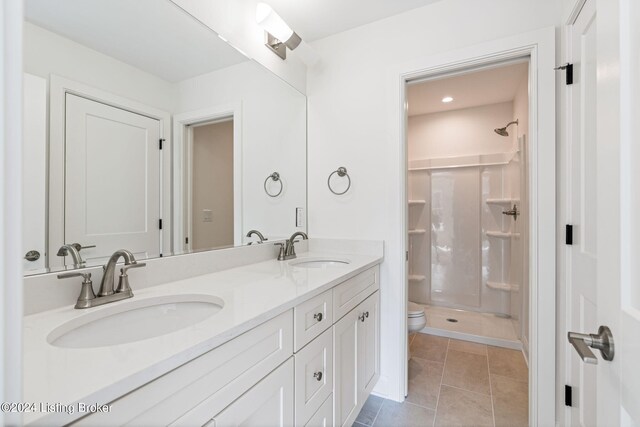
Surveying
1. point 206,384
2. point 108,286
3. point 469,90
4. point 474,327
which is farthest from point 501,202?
point 108,286

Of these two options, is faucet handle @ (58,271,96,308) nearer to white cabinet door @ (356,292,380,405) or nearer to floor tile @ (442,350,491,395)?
white cabinet door @ (356,292,380,405)

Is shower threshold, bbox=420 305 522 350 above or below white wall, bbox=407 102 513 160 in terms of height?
below

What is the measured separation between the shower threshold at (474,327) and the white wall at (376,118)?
3.71 ft

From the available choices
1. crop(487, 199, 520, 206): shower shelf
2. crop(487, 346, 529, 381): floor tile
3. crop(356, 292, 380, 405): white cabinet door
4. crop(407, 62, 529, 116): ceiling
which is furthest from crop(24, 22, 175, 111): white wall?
crop(487, 199, 520, 206): shower shelf

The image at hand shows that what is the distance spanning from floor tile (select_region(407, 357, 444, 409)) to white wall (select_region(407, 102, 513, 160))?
7.55 feet

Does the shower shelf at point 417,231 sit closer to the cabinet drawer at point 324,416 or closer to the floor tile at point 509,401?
the floor tile at point 509,401

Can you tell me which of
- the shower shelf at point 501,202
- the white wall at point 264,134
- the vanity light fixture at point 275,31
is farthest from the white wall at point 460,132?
the vanity light fixture at point 275,31

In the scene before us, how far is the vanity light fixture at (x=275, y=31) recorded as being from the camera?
4.99ft

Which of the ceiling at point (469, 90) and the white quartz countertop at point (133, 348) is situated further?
the ceiling at point (469, 90)

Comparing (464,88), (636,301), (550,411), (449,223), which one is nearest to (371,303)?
(550,411)

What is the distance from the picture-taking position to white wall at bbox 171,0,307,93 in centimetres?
133

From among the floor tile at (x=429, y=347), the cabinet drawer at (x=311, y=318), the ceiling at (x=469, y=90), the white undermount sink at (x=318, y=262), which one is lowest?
the floor tile at (x=429, y=347)

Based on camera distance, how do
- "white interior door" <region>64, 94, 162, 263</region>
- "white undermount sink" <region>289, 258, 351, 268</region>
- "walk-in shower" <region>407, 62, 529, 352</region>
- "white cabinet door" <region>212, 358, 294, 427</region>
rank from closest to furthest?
"white cabinet door" <region>212, 358, 294, 427</region>, "white interior door" <region>64, 94, 162, 263</region>, "white undermount sink" <region>289, 258, 351, 268</region>, "walk-in shower" <region>407, 62, 529, 352</region>

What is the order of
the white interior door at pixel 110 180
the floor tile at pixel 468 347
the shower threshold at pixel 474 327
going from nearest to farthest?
1. the white interior door at pixel 110 180
2. the floor tile at pixel 468 347
3. the shower threshold at pixel 474 327
